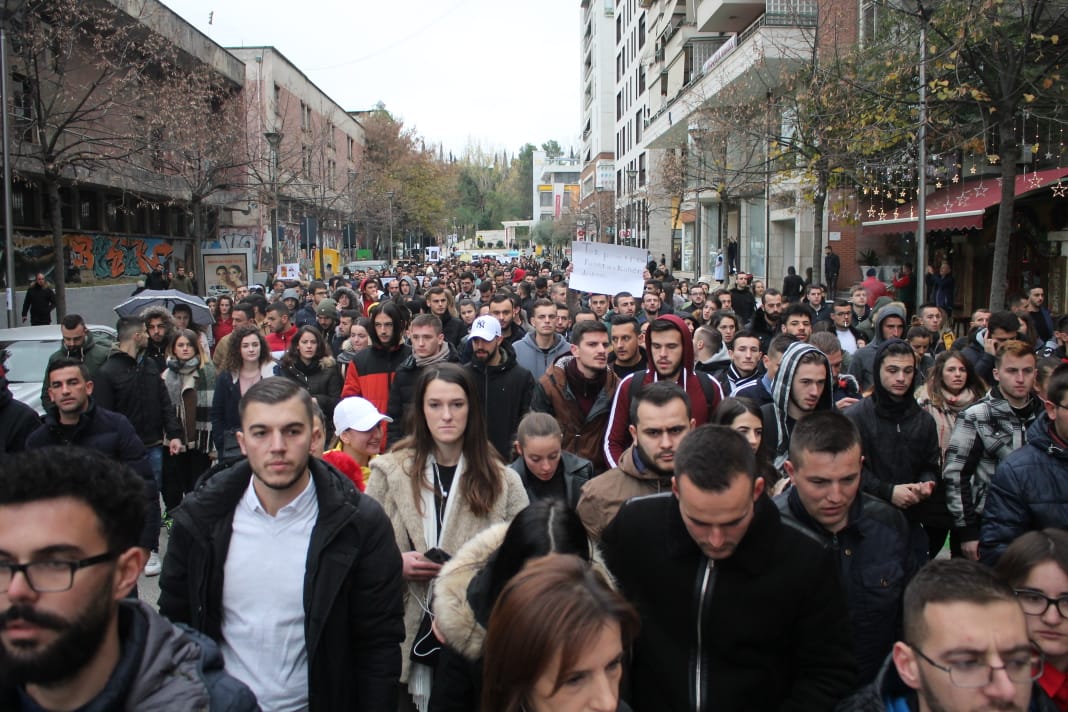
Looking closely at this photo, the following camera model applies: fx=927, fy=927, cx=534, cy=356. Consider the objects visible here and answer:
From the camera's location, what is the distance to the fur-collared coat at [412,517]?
3.83m

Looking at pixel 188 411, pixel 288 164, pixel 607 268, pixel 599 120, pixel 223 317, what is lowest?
pixel 188 411

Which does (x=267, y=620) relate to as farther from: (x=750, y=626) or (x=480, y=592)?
(x=750, y=626)

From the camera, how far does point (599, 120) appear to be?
87938 mm

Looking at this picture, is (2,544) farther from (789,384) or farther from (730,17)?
(730,17)

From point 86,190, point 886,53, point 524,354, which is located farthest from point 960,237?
point 86,190

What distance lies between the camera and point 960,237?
23.4 meters

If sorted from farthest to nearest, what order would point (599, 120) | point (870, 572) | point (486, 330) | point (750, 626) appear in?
point (599, 120), point (486, 330), point (870, 572), point (750, 626)

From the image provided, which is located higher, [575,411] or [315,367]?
[315,367]

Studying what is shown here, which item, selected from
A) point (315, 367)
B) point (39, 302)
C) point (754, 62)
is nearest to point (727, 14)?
point (754, 62)

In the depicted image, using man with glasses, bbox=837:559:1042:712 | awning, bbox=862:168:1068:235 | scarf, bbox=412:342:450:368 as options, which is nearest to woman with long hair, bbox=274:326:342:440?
scarf, bbox=412:342:450:368

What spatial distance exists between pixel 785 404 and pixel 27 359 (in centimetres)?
894

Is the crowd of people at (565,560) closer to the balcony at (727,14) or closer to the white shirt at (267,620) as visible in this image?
the white shirt at (267,620)

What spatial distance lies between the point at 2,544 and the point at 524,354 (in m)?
6.85

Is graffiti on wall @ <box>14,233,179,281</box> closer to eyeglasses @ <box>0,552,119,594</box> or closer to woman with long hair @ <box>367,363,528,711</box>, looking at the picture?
woman with long hair @ <box>367,363,528,711</box>
